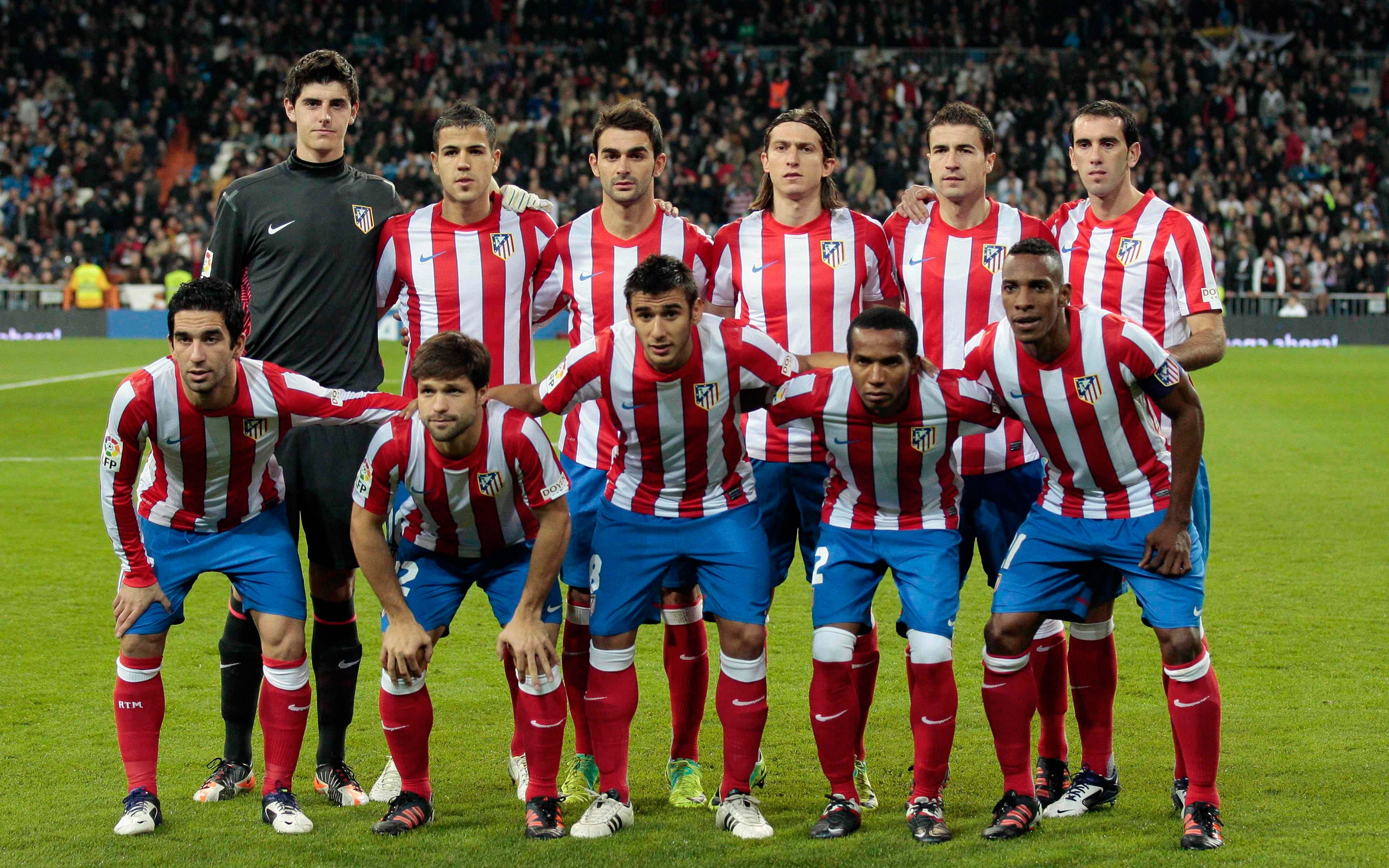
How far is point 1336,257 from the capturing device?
26531mm

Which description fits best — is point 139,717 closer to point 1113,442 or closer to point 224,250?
point 224,250

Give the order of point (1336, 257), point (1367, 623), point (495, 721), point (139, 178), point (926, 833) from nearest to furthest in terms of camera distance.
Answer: point (926, 833) → point (495, 721) → point (1367, 623) → point (1336, 257) → point (139, 178)

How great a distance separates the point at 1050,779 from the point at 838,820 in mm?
895

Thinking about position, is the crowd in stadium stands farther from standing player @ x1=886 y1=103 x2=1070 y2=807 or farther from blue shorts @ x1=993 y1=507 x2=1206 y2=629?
blue shorts @ x1=993 y1=507 x2=1206 y2=629

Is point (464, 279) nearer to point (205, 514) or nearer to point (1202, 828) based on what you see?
point (205, 514)

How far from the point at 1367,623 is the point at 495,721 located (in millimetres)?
4375

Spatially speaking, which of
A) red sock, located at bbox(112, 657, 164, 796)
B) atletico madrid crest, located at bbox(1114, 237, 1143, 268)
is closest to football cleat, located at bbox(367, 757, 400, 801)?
red sock, located at bbox(112, 657, 164, 796)

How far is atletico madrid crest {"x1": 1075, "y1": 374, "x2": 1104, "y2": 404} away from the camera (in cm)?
445

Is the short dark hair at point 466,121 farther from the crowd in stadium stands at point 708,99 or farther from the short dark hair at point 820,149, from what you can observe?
the crowd in stadium stands at point 708,99

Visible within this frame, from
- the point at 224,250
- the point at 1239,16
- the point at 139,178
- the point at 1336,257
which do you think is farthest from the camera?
the point at 1239,16

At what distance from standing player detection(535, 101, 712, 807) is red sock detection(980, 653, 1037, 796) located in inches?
39.9

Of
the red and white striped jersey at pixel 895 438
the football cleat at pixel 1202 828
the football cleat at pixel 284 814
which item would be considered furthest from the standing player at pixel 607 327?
the football cleat at pixel 1202 828

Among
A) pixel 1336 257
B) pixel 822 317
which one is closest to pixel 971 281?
pixel 822 317

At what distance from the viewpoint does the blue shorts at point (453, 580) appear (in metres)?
4.64
